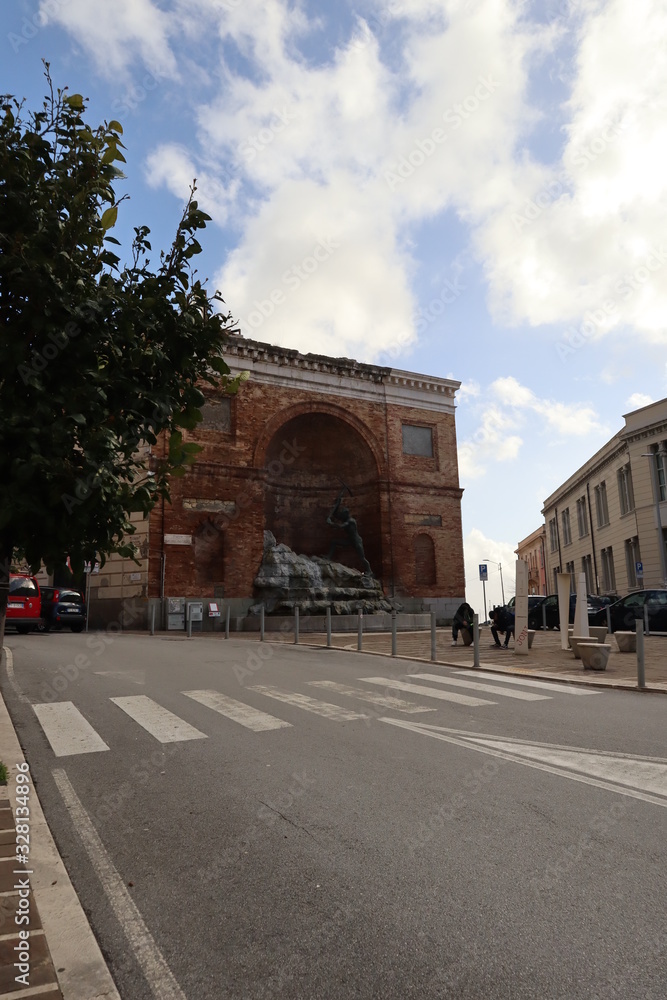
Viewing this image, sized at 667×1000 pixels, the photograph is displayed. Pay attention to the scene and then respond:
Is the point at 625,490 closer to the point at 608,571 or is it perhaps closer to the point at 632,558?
the point at 632,558

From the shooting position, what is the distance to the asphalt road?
113 inches

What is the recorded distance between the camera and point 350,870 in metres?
3.81

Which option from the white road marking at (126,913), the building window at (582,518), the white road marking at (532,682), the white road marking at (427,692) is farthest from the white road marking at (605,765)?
the building window at (582,518)

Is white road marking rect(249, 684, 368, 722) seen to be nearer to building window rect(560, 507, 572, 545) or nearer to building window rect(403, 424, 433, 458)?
building window rect(403, 424, 433, 458)

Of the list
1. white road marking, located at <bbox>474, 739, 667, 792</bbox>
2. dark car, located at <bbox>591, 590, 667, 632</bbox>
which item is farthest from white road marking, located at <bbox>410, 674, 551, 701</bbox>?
dark car, located at <bbox>591, 590, 667, 632</bbox>

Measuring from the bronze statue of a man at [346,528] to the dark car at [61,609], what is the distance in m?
12.6

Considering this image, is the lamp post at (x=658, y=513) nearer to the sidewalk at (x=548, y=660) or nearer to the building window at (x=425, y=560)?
the building window at (x=425, y=560)

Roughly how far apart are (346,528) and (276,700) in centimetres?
2503

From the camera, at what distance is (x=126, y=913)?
11.3ft

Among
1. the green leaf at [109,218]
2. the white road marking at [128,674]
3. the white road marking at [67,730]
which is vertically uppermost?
the green leaf at [109,218]

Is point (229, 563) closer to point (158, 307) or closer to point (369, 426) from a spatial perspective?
point (369, 426)

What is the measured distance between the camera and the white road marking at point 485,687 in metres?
10.0

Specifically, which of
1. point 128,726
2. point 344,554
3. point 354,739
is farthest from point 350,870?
point 344,554

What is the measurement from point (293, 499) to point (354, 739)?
29613mm
